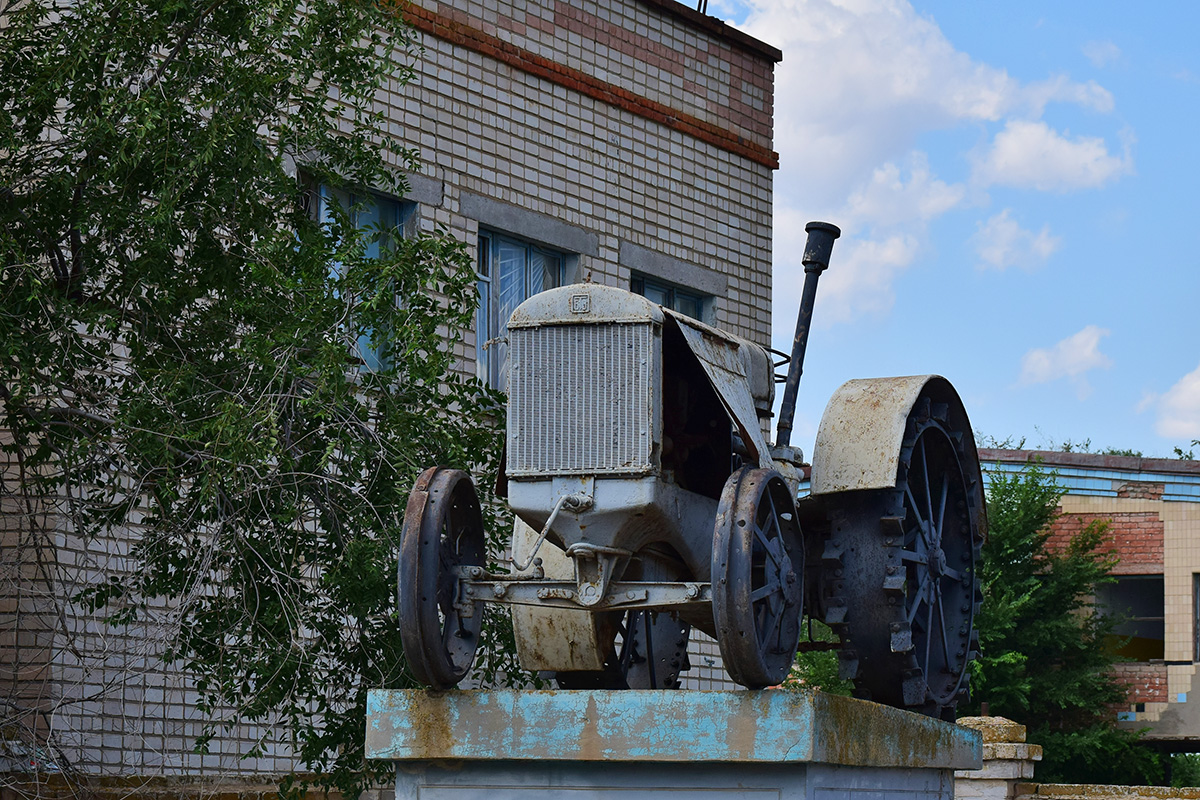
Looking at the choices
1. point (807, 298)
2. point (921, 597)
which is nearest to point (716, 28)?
point (807, 298)

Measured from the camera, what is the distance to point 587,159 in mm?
13789

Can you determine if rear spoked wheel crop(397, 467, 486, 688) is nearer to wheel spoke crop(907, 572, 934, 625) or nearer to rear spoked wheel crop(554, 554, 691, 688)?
rear spoked wheel crop(554, 554, 691, 688)

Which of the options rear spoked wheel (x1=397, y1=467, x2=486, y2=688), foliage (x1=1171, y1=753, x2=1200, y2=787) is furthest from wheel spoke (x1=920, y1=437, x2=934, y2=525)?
foliage (x1=1171, y1=753, x2=1200, y2=787)

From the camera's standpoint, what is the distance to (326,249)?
7.96 metres

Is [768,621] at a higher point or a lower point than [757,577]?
lower

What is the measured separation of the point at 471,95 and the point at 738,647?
8022 millimetres

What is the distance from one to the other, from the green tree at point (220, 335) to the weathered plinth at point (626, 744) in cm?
132

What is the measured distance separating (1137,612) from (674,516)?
76.2 feet

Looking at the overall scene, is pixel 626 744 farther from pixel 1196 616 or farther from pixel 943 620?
pixel 1196 616

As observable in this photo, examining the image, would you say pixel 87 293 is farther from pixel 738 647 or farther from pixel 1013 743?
pixel 1013 743

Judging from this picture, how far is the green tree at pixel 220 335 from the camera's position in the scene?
24.6 feet

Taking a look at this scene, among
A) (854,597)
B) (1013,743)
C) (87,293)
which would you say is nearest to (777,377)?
(854,597)

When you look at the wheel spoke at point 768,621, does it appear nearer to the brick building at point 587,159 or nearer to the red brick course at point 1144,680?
the brick building at point 587,159

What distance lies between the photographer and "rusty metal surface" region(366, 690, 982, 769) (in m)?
5.74
